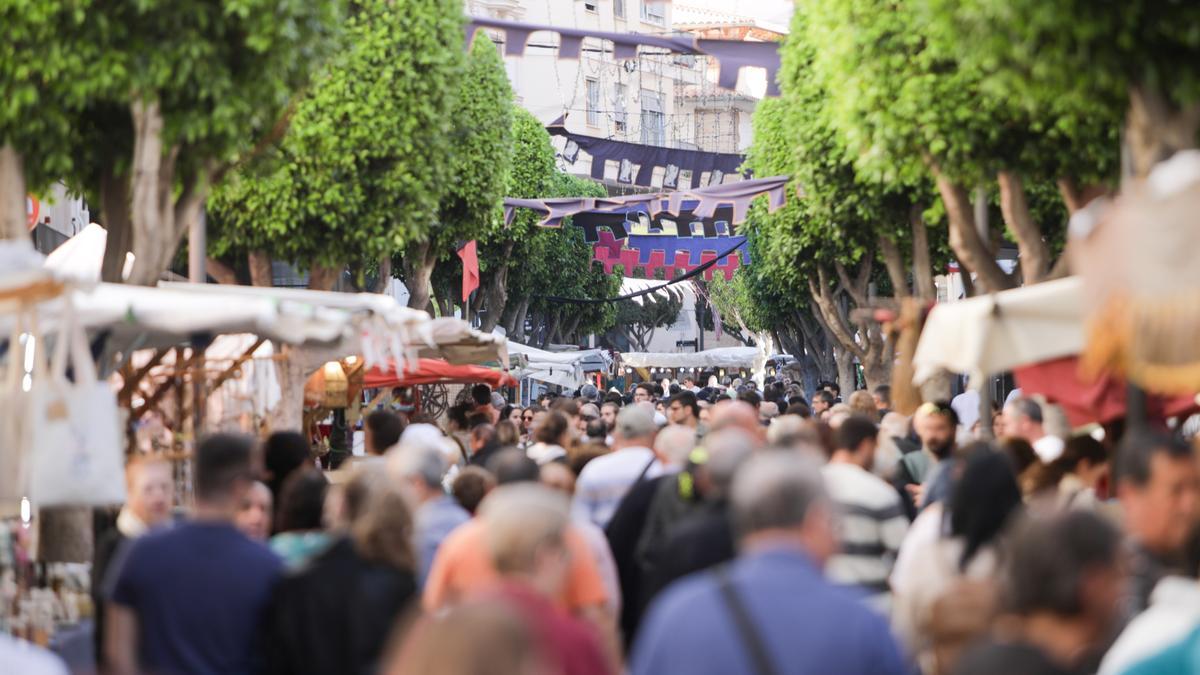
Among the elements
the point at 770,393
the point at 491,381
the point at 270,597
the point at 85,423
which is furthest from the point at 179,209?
the point at 770,393

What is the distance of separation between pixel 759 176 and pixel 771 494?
1075 inches

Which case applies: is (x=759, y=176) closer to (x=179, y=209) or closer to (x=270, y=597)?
(x=179, y=209)

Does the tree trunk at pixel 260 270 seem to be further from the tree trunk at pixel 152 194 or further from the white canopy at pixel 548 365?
the white canopy at pixel 548 365

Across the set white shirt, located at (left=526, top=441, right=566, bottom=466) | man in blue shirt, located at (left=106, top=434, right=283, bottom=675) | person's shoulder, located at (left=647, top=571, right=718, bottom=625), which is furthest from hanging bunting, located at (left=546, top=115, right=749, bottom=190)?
person's shoulder, located at (left=647, top=571, right=718, bottom=625)

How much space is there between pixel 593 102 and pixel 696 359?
28137 millimetres

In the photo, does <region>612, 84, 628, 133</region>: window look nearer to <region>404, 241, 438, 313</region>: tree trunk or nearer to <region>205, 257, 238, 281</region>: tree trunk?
<region>404, 241, 438, 313</region>: tree trunk

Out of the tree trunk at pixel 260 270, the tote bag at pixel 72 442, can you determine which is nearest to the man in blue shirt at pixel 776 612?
the tote bag at pixel 72 442

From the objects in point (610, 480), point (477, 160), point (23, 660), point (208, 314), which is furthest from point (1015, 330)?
point (477, 160)

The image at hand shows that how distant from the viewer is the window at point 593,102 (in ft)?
275

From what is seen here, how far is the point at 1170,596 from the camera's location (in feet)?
17.2

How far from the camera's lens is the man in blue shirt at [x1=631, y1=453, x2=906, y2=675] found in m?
4.64

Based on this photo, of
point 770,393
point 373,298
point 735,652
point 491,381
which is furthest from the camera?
point 770,393

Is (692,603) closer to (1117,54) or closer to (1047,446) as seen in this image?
(1117,54)

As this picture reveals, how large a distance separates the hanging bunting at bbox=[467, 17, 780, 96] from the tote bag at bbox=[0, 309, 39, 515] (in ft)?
38.2
